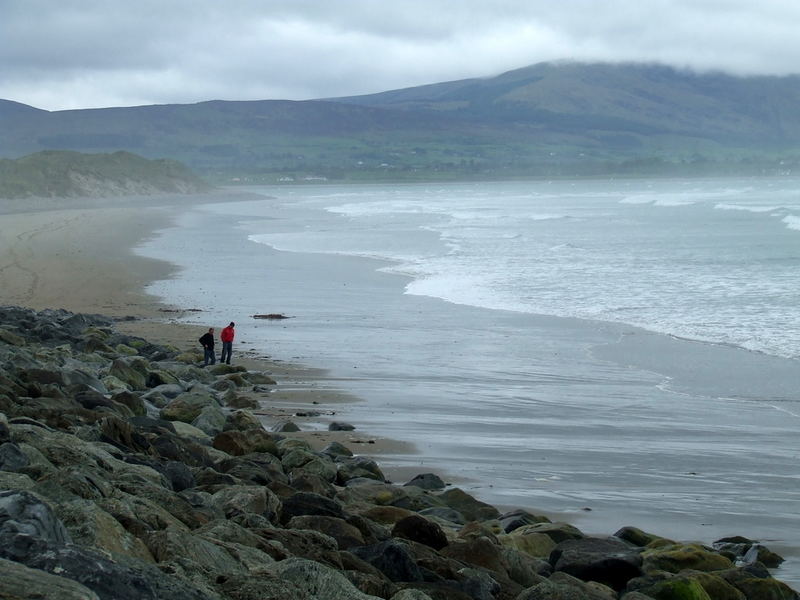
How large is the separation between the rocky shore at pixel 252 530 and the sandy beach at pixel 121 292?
3.47ft

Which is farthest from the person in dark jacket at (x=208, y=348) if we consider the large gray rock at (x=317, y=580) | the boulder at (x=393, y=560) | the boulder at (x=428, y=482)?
the large gray rock at (x=317, y=580)

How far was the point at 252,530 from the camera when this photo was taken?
5086mm

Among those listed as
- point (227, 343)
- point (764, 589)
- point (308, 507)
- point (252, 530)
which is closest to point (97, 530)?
point (252, 530)

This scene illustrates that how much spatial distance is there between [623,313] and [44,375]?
1086 centimetres

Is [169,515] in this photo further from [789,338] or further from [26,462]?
[789,338]

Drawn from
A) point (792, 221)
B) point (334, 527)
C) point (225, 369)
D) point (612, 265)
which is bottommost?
point (225, 369)

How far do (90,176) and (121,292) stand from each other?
84.0 m

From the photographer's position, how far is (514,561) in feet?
18.0

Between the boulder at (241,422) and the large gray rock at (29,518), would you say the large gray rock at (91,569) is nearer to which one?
the large gray rock at (29,518)

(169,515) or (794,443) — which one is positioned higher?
(169,515)

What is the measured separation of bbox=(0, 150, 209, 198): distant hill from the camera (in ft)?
300

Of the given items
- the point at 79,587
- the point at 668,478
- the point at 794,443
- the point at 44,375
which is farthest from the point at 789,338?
the point at 79,587

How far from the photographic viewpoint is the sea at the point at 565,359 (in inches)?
323

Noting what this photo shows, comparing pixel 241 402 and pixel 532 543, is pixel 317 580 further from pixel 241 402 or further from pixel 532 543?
pixel 241 402
